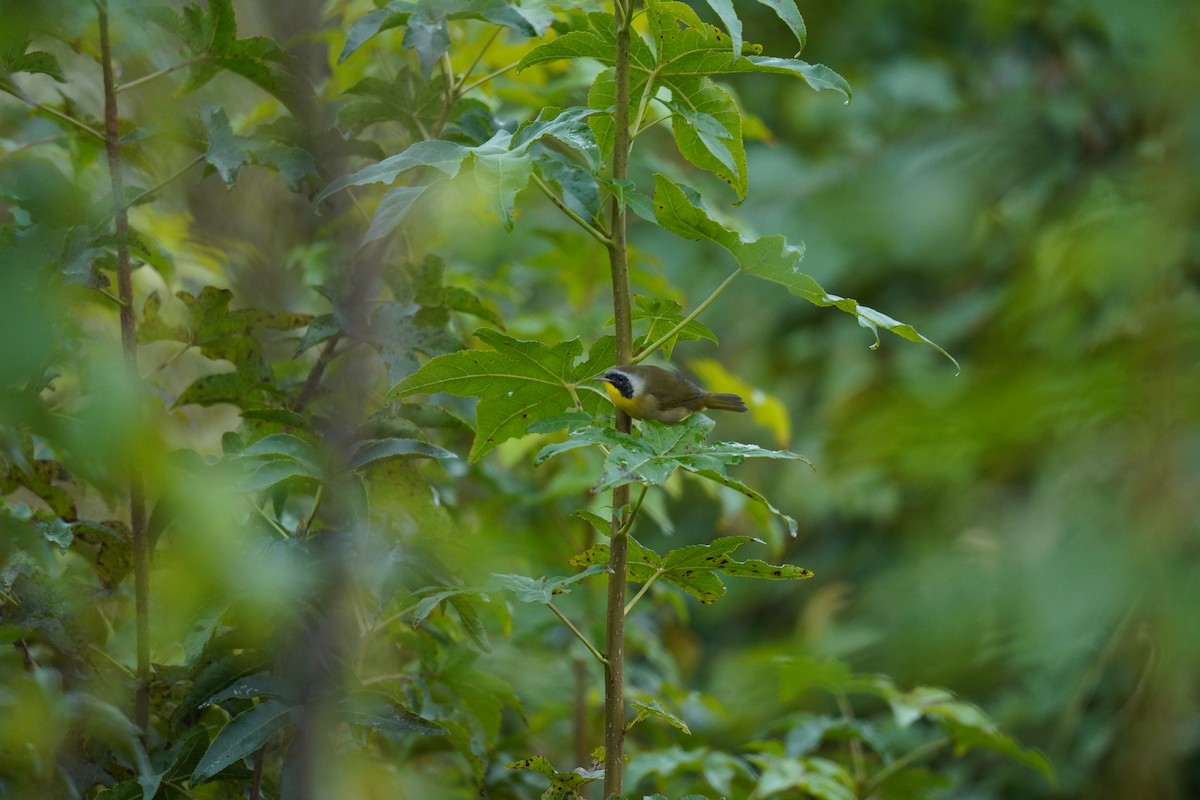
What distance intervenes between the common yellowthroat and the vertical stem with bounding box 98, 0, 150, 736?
0.46 metres

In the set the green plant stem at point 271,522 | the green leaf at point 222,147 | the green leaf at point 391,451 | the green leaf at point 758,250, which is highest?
the green leaf at point 758,250

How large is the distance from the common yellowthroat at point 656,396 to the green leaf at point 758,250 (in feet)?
0.42

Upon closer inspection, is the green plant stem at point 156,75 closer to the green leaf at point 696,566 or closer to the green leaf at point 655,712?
the green leaf at point 696,566

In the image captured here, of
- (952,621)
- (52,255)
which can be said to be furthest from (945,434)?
Answer: (52,255)

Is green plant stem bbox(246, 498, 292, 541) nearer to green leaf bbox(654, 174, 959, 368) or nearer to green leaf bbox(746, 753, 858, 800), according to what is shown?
green leaf bbox(654, 174, 959, 368)

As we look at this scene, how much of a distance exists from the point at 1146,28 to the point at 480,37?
45.0 inches

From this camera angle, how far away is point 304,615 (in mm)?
1003

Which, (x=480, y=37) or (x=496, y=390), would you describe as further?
(x=480, y=37)

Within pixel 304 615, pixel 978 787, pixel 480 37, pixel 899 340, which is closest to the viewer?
pixel 304 615

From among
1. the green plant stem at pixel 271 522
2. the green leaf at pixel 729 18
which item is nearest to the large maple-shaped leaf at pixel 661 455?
the green leaf at pixel 729 18

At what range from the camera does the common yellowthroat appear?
93cm

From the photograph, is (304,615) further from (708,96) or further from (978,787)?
(978,787)

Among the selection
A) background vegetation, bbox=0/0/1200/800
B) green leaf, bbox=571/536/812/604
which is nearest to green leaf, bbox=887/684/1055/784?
background vegetation, bbox=0/0/1200/800

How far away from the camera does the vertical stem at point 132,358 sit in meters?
1.02
